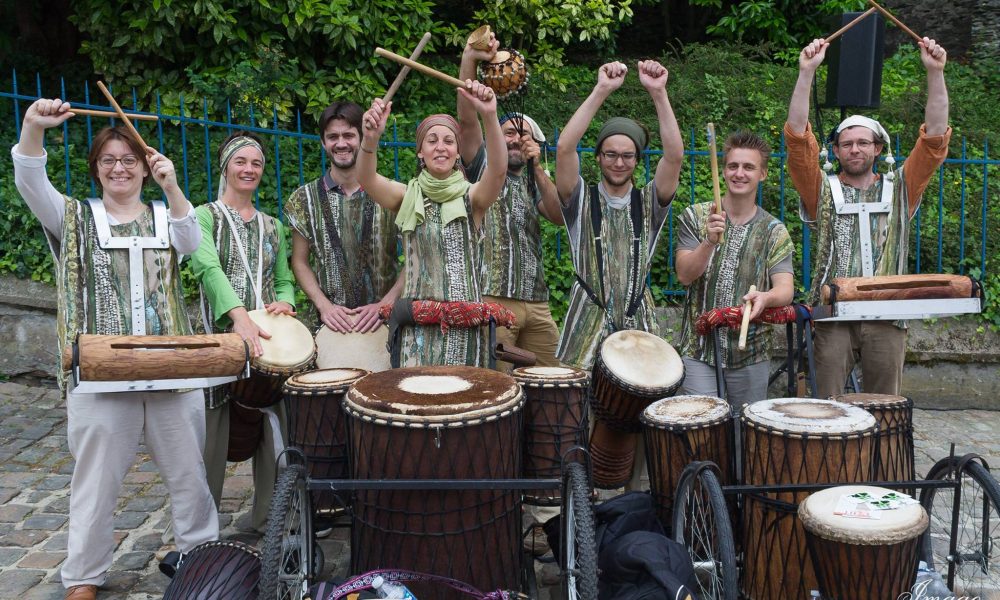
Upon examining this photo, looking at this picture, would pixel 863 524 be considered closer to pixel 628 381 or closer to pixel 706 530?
pixel 706 530

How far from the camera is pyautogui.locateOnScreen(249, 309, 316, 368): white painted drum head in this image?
12.0ft

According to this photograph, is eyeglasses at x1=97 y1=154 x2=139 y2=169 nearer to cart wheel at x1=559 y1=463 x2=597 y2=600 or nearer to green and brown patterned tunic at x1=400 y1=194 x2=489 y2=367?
green and brown patterned tunic at x1=400 y1=194 x2=489 y2=367

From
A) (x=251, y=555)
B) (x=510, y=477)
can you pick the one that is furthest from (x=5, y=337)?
(x=510, y=477)

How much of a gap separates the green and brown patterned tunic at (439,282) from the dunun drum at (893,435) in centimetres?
154

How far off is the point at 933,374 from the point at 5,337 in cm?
653

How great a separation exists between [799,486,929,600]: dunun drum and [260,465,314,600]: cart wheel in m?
1.63

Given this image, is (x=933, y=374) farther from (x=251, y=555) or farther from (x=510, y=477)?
(x=251, y=555)

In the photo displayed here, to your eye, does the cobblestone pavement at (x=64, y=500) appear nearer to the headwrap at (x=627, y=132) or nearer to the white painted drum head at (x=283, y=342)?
the white painted drum head at (x=283, y=342)

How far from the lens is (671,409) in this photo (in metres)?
3.48

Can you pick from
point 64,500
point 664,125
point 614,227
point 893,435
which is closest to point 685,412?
point 893,435

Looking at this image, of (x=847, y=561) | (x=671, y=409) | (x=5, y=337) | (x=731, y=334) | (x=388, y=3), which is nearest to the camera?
(x=847, y=561)

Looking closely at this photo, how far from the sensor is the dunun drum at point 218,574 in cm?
296

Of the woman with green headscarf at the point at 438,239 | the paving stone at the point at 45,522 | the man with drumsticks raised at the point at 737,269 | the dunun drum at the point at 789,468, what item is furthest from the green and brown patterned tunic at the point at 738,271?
the paving stone at the point at 45,522

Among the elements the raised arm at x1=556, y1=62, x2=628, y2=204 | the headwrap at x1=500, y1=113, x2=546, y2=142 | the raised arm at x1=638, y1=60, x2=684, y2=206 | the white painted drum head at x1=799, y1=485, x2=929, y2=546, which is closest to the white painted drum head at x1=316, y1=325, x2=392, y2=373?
the raised arm at x1=556, y1=62, x2=628, y2=204
